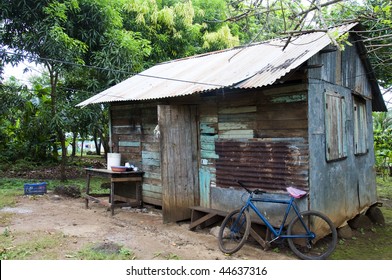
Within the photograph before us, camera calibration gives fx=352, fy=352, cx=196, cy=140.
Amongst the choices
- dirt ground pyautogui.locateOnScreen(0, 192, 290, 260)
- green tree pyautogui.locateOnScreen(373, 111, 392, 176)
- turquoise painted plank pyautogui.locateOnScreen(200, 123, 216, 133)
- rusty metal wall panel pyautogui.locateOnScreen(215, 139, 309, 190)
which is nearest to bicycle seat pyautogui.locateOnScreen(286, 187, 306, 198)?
rusty metal wall panel pyautogui.locateOnScreen(215, 139, 309, 190)

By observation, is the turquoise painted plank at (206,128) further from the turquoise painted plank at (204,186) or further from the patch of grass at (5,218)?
the patch of grass at (5,218)

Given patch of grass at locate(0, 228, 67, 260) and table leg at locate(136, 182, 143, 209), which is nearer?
patch of grass at locate(0, 228, 67, 260)

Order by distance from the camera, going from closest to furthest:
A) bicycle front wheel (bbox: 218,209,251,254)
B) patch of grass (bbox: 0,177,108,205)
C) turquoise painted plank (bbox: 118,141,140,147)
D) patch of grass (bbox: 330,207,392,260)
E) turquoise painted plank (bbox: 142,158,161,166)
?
bicycle front wheel (bbox: 218,209,251,254) → patch of grass (bbox: 330,207,392,260) → turquoise painted plank (bbox: 142,158,161,166) → turquoise painted plank (bbox: 118,141,140,147) → patch of grass (bbox: 0,177,108,205)

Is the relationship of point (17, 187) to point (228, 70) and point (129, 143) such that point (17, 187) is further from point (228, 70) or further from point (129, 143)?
point (228, 70)

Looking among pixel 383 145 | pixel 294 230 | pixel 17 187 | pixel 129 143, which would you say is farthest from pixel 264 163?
pixel 383 145

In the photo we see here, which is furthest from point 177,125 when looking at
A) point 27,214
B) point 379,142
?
point 379,142

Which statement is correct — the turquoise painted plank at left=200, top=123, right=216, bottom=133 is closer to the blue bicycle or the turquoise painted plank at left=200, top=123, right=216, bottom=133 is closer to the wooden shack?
the wooden shack

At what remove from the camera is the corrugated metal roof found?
542 cm

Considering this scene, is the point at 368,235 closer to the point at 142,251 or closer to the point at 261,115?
the point at 261,115

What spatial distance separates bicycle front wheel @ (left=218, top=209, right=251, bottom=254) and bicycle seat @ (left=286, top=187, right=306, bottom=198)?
0.73 meters

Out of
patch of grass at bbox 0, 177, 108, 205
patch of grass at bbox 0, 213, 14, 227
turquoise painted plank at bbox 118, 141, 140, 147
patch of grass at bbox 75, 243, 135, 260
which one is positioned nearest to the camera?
patch of grass at bbox 75, 243, 135, 260

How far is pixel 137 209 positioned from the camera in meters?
8.05

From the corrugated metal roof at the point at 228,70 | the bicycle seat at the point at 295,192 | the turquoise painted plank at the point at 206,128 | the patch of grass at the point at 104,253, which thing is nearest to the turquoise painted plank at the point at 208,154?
Answer: the turquoise painted plank at the point at 206,128

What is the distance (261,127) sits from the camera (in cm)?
599
